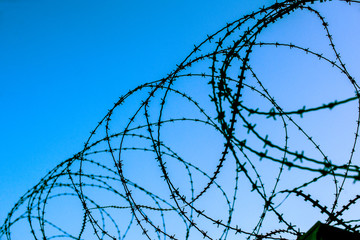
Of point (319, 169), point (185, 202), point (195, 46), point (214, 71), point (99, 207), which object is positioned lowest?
point (319, 169)

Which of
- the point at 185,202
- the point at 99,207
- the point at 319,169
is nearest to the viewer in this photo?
the point at 319,169

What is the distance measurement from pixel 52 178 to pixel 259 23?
8.55 feet

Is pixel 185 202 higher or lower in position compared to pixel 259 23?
lower

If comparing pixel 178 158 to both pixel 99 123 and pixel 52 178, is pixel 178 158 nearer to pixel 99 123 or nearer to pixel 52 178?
pixel 99 123

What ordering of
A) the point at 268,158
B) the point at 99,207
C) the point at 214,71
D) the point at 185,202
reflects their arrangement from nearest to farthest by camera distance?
the point at 268,158
the point at 214,71
the point at 185,202
the point at 99,207

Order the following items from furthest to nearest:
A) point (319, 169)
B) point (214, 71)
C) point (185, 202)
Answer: point (185, 202), point (214, 71), point (319, 169)

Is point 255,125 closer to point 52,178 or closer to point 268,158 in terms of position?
point 268,158

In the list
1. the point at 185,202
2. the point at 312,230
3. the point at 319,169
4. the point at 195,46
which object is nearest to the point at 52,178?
the point at 185,202

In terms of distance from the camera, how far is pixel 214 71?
8.01ft

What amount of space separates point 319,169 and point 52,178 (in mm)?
2884

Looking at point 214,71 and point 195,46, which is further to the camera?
point 195,46

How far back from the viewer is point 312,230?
2.57m

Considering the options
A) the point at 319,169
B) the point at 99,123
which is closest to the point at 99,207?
the point at 99,123

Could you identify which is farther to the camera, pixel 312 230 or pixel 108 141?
pixel 108 141
